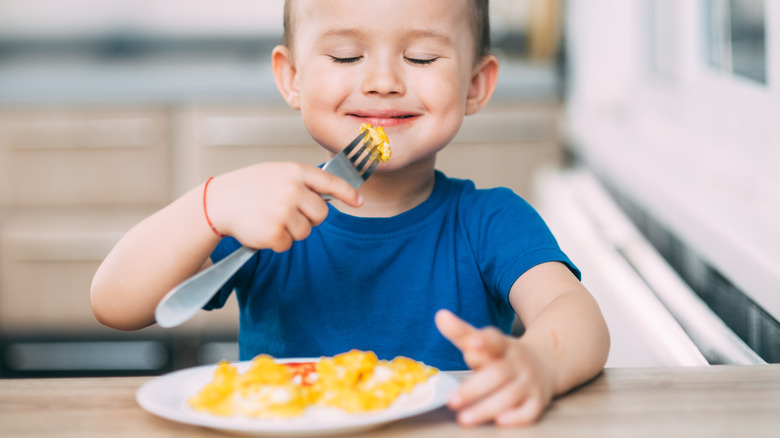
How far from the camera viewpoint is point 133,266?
0.93 metres

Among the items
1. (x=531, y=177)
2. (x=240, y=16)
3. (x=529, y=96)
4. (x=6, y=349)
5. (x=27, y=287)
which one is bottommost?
(x=6, y=349)

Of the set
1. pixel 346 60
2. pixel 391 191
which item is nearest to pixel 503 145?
pixel 391 191

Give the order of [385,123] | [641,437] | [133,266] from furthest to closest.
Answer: [385,123] < [133,266] < [641,437]

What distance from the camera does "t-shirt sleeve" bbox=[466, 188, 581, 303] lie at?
100 centimetres

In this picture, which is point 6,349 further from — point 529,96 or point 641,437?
point 641,437

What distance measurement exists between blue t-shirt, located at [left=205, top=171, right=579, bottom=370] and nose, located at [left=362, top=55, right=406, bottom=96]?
185 millimetres

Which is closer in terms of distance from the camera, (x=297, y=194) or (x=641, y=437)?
(x=641, y=437)

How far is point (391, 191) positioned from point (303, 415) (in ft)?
1.76

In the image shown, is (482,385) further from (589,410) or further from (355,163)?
(355,163)

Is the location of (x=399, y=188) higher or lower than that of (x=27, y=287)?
higher

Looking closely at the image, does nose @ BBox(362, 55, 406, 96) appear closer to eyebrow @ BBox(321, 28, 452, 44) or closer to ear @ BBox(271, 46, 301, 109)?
eyebrow @ BBox(321, 28, 452, 44)

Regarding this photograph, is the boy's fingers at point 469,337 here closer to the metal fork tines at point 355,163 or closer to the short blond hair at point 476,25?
the metal fork tines at point 355,163

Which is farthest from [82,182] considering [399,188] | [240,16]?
[399,188]

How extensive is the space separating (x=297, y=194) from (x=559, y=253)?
0.31m
